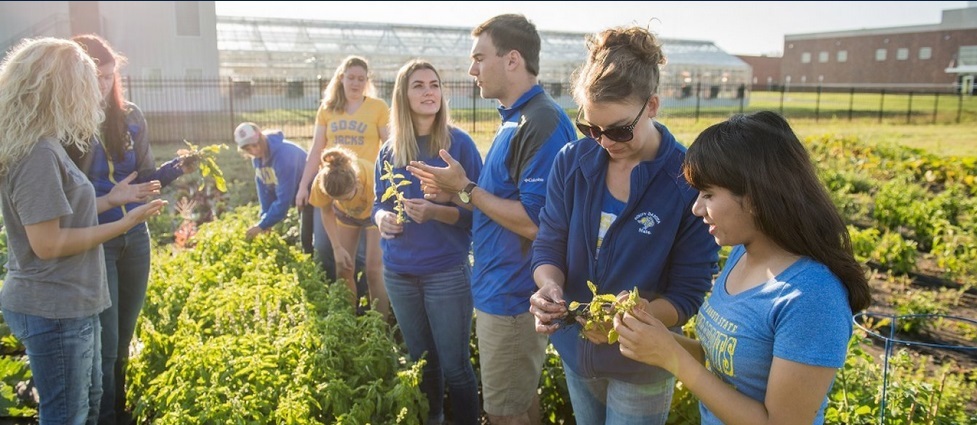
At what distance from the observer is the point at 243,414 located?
262cm

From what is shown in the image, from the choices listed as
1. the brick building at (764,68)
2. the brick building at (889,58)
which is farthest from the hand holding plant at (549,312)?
the brick building at (764,68)

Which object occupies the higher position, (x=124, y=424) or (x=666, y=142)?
(x=666, y=142)

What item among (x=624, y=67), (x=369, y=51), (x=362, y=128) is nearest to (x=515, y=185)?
(x=624, y=67)

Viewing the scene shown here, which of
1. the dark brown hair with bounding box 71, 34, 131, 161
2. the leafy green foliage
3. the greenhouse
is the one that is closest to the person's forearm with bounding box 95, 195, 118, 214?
the dark brown hair with bounding box 71, 34, 131, 161

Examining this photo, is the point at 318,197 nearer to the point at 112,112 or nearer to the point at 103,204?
the point at 112,112

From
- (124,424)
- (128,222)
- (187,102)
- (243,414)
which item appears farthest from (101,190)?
(187,102)

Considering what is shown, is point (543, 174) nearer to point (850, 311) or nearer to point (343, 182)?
point (850, 311)

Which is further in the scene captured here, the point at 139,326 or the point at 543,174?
the point at 139,326

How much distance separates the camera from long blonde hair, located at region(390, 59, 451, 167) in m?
3.46

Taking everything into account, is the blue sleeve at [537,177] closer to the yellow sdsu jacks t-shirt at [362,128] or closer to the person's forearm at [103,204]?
the person's forearm at [103,204]

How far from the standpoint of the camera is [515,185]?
9.35 ft

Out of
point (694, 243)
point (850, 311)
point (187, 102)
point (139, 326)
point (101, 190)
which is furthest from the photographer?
point (187, 102)

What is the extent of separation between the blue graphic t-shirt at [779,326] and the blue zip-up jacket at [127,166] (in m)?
2.90

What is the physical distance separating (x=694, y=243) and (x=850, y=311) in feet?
2.03
